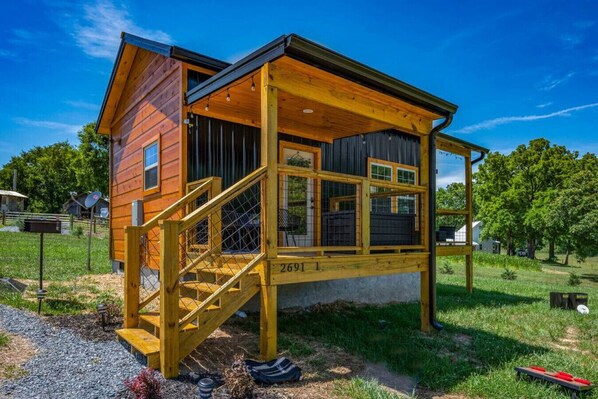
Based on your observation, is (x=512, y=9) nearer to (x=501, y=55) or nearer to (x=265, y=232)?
(x=501, y=55)

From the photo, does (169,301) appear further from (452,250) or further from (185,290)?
(452,250)

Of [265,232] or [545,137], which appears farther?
[545,137]

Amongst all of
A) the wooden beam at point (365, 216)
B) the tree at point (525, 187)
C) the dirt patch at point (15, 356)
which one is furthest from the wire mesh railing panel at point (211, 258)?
the tree at point (525, 187)

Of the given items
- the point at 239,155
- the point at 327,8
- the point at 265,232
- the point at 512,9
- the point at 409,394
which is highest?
the point at 512,9

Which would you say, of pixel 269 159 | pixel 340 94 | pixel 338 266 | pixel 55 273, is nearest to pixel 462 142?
pixel 340 94

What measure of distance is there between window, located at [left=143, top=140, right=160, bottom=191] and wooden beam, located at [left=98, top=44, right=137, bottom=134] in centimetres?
212

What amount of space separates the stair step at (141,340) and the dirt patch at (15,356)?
2.76 feet

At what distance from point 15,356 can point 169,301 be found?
1.70m

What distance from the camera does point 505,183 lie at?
33250 millimetres

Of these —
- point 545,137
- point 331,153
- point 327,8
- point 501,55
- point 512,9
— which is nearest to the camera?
point 331,153

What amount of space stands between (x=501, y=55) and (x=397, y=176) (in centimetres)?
1266

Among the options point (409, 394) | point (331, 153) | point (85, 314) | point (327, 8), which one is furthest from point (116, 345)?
point (327, 8)

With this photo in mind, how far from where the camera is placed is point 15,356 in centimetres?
394

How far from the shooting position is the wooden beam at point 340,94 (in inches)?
178
